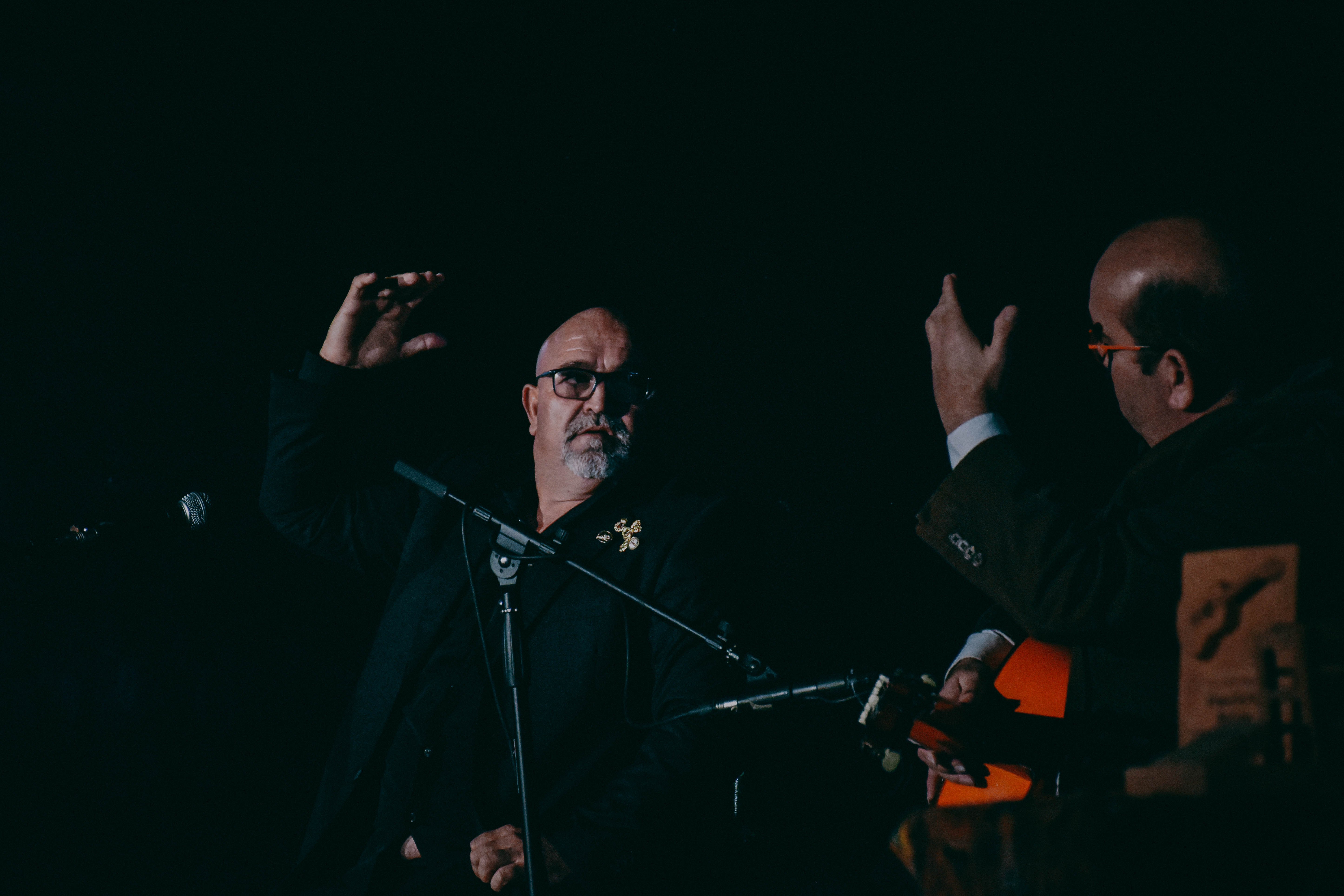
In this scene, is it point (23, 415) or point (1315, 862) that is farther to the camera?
point (23, 415)

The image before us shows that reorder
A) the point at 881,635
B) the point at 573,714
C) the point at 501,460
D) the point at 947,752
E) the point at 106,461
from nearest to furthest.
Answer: the point at 947,752, the point at 573,714, the point at 106,461, the point at 881,635, the point at 501,460

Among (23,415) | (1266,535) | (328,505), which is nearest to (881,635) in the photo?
(1266,535)

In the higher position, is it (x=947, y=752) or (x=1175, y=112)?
(x=1175, y=112)

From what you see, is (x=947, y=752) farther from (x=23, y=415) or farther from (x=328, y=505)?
(x=23, y=415)

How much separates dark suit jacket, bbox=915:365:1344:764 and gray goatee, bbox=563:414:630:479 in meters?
1.21

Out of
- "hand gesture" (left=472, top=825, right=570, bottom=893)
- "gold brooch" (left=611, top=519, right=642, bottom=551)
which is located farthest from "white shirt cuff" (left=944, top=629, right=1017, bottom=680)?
"hand gesture" (left=472, top=825, right=570, bottom=893)

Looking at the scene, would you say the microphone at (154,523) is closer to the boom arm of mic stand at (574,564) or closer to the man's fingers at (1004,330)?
the boom arm of mic stand at (574,564)

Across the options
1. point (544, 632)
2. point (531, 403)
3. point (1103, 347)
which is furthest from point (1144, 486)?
point (531, 403)

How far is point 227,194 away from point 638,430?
141 centimetres

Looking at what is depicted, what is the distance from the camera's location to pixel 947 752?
60.4 inches

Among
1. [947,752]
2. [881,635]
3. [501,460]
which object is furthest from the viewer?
[501,460]

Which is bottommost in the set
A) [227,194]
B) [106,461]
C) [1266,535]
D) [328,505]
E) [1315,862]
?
[1315,862]

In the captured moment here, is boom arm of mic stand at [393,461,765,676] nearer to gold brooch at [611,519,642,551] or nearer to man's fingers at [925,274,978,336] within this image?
gold brooch at [611,519,642,551]

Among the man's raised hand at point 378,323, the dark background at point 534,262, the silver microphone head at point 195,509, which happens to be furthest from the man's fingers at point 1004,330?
the silver microphone head at point 195,509
